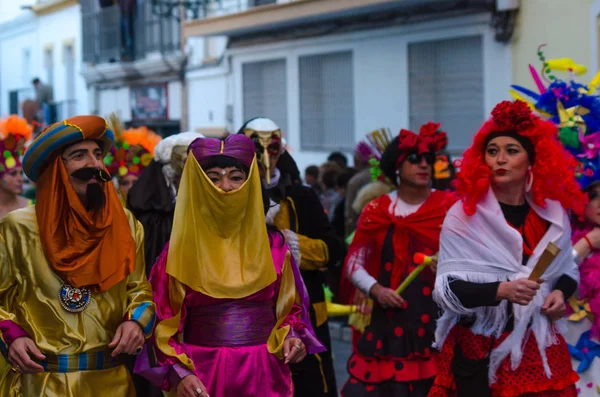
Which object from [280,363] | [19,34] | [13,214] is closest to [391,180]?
[280,363]

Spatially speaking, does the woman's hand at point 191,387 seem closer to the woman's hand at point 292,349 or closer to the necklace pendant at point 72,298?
the woman's hand at point 292,349

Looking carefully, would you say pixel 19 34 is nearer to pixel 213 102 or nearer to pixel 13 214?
pixel 213 102

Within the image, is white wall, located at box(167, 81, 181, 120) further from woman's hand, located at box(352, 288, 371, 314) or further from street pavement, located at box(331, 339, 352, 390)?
woman's hand, located at box(352, 288, 371, 314)

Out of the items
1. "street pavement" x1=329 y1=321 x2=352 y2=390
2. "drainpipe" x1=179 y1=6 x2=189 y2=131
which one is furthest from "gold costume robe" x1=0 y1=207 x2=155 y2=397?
"drainpipe" x1=179 y1=6 x2=189 y2=131

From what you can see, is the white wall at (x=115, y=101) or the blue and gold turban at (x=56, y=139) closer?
the blue and gold turban at (x=56, y=139)

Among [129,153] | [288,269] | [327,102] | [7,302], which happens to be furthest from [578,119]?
[327,102]

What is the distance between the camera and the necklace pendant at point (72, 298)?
4773 millimetres

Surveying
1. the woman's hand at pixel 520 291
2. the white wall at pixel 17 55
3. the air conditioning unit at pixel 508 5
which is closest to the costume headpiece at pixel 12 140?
the woman's hand at pixel 520 291

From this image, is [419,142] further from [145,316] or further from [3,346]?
[3,346]

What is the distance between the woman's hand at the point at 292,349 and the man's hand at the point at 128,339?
66cm

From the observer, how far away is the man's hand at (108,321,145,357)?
15.6ft

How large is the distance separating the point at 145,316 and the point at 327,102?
45.9 feet

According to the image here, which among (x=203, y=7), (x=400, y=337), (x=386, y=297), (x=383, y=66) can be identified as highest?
(x=203, y=7)

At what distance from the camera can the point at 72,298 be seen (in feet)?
15.7
